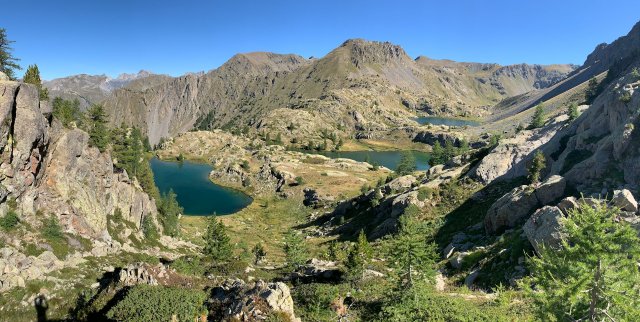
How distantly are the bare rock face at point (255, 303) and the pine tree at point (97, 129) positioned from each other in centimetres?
6553

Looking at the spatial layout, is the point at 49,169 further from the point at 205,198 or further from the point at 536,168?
the point at 205,198

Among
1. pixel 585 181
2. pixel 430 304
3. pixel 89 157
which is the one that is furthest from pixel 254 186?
pixel 430 304

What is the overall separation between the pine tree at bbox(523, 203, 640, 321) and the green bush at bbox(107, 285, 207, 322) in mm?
19950

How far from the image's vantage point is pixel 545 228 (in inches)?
1372

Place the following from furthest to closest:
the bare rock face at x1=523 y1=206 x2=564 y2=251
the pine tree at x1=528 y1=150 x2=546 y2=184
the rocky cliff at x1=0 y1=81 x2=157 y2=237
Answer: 1. the pine tree at x1=528 y1=150 x2=546 y2=184
2. the rocky cliff at x1=0 y1=81 x2=157 y2=237
3. the bare rock face at x1=523 y1=206 x2=564 y2=251

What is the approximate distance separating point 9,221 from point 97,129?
3078cm

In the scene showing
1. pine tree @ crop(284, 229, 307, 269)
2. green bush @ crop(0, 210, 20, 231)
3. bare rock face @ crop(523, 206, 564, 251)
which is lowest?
pine tree @ crop(284, 229, 307, 269)

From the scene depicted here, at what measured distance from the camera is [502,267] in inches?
1487

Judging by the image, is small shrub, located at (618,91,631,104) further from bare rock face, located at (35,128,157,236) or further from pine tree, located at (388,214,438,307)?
bare rock face, located at (35,128,157,236)

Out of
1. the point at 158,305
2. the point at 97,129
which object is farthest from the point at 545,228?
the point at 97,129

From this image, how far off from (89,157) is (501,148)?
89.7 m

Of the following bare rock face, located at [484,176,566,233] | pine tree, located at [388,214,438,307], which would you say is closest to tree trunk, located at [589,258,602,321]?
pine tree, located at [388,214,438,307]

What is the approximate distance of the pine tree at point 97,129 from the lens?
7606 centimetres

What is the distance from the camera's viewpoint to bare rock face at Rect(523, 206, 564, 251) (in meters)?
33.1
